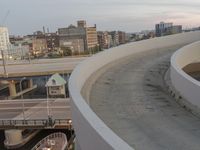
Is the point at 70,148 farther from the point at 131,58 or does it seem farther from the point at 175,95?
the point at 175,95

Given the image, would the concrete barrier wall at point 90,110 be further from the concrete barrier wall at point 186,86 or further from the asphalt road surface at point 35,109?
the asphalt road surface at point 35,109

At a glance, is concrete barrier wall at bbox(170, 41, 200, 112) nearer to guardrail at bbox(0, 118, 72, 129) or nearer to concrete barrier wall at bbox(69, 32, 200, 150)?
concrete barrier wall at bbox(69, 32, 200, 150)

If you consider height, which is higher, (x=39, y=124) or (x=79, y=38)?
(x=39, y=124)

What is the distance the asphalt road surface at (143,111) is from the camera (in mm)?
9992

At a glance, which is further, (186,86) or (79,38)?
(79,38)

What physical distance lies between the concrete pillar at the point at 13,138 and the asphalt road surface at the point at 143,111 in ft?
58.7

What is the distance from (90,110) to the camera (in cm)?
895

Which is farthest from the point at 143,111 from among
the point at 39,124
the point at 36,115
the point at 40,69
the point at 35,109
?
the point at 40,69

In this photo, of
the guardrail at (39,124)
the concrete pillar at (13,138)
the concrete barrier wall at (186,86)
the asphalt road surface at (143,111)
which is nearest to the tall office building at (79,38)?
the guardrail at (39,124)

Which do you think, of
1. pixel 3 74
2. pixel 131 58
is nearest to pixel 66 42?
pixel 3 74

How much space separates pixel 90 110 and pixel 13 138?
27787 millimetres

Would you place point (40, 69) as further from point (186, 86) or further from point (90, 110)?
point (90, 110)

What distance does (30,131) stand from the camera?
125 feet

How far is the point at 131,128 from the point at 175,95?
4.46 meters
